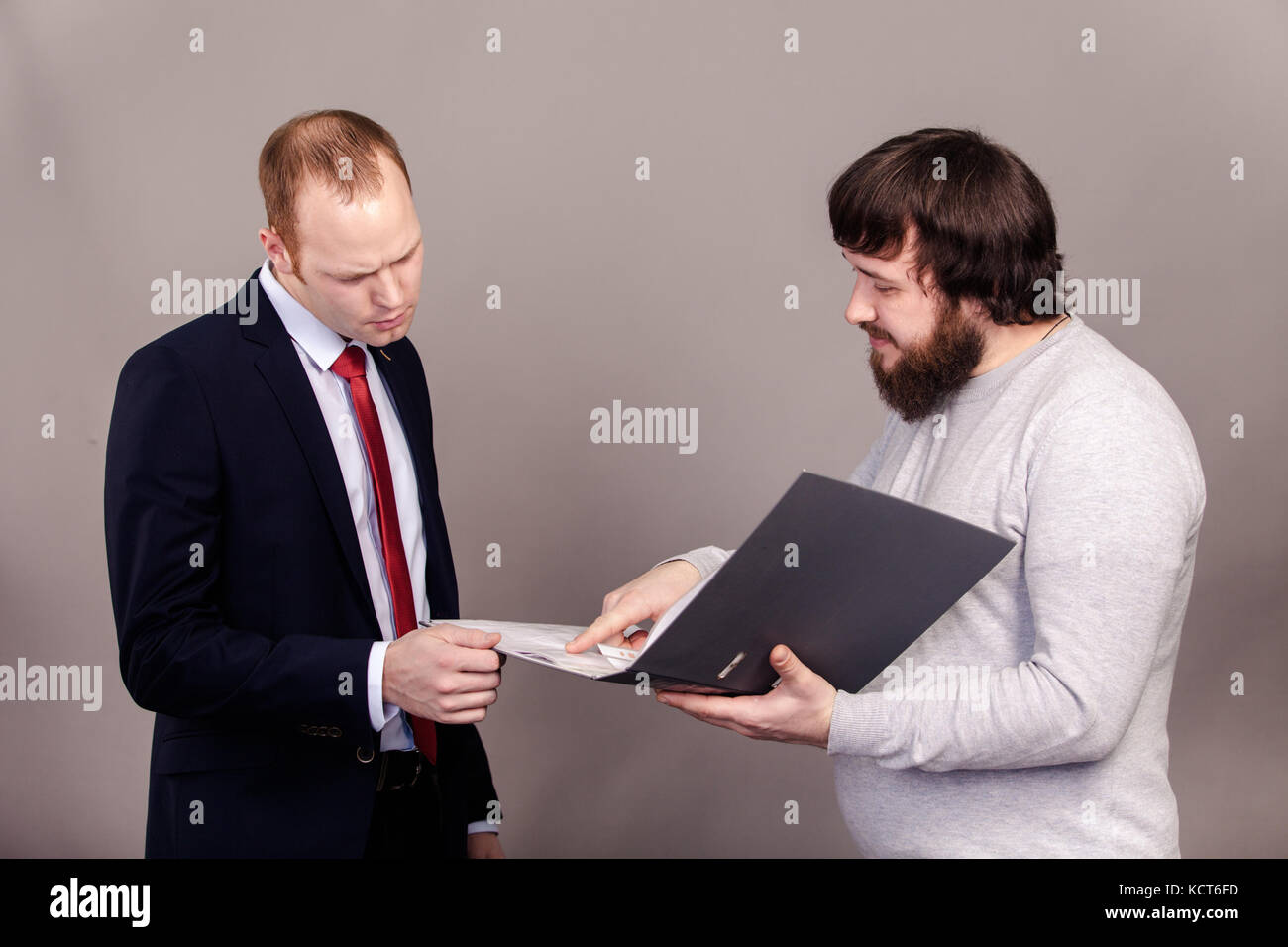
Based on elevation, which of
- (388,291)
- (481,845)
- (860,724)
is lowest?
(481,845)

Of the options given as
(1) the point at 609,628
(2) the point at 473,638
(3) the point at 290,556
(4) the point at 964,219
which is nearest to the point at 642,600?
(1) the point at 609,628

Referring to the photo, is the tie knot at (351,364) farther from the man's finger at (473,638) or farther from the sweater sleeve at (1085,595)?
the sweater sleeve at (1085,595)

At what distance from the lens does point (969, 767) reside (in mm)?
1714

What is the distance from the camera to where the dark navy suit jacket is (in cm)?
180

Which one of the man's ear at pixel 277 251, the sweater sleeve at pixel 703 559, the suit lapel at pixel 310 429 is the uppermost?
the man's ear at pixel 277 251

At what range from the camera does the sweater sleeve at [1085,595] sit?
1.58 m

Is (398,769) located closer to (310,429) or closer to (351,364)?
(310,429)

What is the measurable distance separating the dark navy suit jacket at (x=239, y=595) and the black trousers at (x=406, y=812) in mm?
52

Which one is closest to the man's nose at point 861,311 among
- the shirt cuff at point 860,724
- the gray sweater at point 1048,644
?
the gray sweater at point 1048,644

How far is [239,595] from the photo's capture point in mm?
1897

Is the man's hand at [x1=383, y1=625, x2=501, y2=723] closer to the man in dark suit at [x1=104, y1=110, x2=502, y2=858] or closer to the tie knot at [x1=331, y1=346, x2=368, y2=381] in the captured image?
the man in dark suit at [x1=104, y1=110, x2=502, y2=858]

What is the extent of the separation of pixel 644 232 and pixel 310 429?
1.86m
